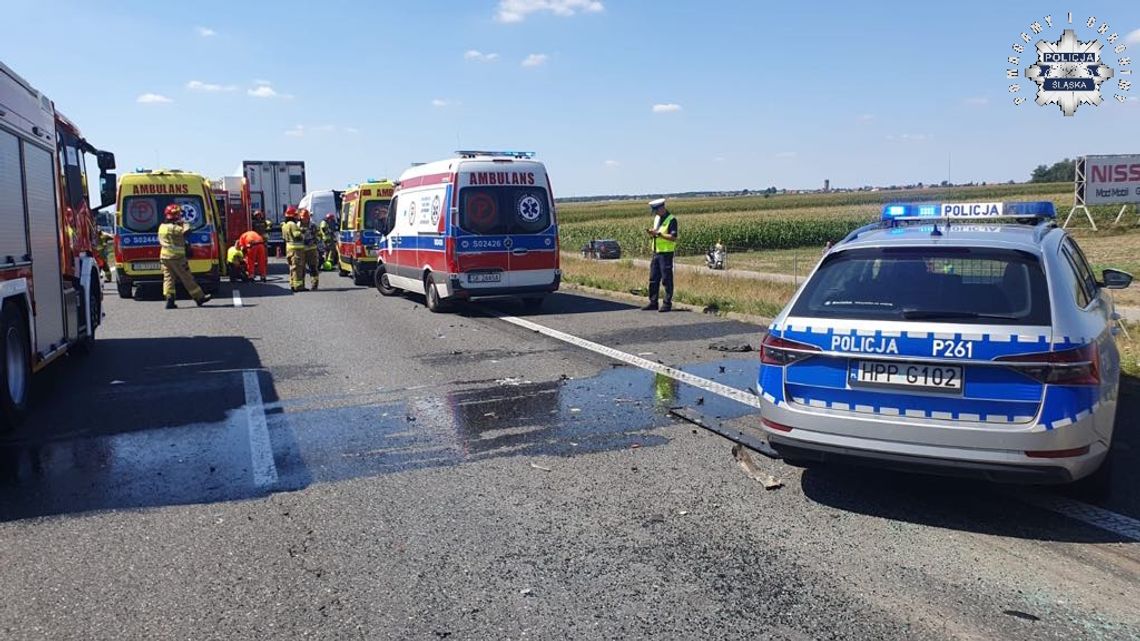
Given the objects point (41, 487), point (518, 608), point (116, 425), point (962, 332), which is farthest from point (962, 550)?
point (116, 425)

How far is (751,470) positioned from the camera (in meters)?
5.56

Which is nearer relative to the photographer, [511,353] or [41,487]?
[41,487]

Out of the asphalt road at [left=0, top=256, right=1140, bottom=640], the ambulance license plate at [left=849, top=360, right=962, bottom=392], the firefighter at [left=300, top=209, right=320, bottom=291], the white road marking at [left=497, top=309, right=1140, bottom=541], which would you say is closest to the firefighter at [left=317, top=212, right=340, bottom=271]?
the firefighter at [left=300, top=209, right=320, bottom=291]

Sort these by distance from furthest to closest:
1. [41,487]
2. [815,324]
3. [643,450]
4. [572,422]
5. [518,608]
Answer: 1. [572,422]
2. [643,450]
3. [41,487]
4. [815,324]
5. [518,608]

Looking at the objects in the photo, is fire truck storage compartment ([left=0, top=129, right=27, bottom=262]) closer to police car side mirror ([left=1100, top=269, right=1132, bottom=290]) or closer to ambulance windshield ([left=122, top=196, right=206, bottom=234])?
police car side mirror ([left=1100, top=269, right=1132, bottom=290])

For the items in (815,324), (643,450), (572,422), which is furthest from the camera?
(572,422)

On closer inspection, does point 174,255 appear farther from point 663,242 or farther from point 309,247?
point 663,242

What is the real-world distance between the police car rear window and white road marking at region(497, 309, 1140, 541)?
1104 mm

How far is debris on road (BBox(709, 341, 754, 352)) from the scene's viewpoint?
1009cm

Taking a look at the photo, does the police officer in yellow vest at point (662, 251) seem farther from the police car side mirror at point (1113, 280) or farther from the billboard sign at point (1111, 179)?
the billboard sign at point (1111, 179)

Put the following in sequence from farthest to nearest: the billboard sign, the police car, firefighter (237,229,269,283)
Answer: the billboard sign
firefighter (237,229,269,283)
the police car

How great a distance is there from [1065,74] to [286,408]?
21318 millimetres

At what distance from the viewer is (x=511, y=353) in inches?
407

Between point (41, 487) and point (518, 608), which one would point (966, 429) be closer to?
point (518, 608)
